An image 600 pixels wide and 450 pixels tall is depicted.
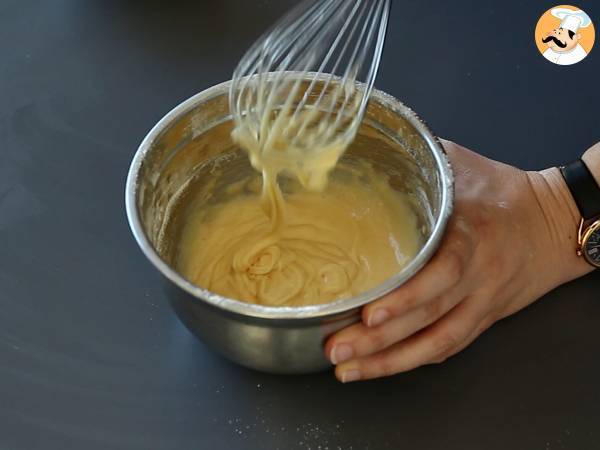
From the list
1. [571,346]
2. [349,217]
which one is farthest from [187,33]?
[571,346]

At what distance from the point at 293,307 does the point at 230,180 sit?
0.36 m

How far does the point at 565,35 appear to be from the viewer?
55.4 inches

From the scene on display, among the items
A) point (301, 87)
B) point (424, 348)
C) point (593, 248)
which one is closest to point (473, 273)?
point (424, 348)

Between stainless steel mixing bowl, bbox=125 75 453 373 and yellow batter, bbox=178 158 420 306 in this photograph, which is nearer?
stainless steel mixing bowl, bbox=125 75 453 373

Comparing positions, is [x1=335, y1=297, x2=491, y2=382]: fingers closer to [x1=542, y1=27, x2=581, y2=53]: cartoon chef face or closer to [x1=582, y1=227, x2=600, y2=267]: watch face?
[x1=582, y1=227, x2=600, y2=267]: watch face

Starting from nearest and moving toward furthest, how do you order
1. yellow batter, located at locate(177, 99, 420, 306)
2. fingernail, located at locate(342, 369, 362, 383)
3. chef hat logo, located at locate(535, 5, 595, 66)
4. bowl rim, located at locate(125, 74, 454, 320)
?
1. bowl rim, located at locate(125, 74, 454, 320)
2. fingernail, located at locate(342, 369, 362, 383)
3. yellow batter, located at locate(177, 99, 420, 306)
4. chef hat logo, located at locate(535, 5, 595, 66)

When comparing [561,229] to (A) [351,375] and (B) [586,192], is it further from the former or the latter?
(A) [351,375]

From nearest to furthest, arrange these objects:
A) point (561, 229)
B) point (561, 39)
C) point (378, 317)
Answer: point (378, 317)
point (561, 229)
point (561, 39)

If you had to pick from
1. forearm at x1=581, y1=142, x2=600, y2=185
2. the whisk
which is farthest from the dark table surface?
the whisk

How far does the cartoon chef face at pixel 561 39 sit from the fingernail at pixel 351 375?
785 millimetres

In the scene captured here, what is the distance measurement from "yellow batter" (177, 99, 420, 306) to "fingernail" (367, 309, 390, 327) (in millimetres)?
222

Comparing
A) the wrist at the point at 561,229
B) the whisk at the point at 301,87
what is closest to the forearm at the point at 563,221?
the wrist at the point at 561,229

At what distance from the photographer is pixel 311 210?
1189 mm

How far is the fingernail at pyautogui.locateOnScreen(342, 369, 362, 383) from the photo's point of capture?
94cm
